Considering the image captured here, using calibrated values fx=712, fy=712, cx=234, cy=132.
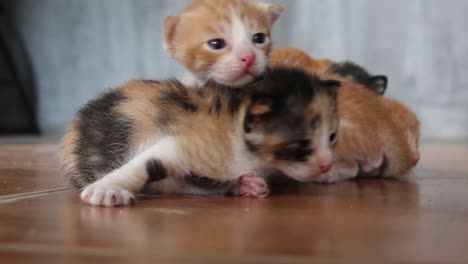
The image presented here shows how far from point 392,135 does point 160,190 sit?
87 cm

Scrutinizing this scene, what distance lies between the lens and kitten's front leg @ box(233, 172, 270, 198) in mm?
1511

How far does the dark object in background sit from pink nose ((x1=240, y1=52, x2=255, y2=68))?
380cm

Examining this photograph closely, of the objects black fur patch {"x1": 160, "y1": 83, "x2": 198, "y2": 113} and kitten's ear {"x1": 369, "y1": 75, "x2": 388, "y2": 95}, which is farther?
kitten's ear {"x1": 369, "y1": 75, "x2": 388, "y2": 95}

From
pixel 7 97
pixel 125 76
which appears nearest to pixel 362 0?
pixel 125 76

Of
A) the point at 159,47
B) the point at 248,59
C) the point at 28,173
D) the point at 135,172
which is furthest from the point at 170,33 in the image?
the point at 159,47

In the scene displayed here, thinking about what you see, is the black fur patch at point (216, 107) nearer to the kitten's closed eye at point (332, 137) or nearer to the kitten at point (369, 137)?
the kitten's closed eye at point (332, 137)

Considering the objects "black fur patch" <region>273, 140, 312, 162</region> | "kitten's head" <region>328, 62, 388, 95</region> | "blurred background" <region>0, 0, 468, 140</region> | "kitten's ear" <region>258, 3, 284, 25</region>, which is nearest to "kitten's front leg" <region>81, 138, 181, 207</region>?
"black fur patch" <region>273, 140, 312, 162</region>

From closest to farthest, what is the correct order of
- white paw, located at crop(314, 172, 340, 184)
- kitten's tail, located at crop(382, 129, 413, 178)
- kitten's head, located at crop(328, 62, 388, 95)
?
white paw, located at crop(314, 172, 340, 184) < kitten's tail, located at crop(382, 129, 413, 178) < kitten's head, located at crop(328, 62, 388, 95)

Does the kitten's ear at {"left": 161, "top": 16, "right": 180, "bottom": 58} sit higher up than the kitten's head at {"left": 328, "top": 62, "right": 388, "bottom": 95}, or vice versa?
the kitten's ear at {"left": 161, "top": 16, "right": 180, "bottom": 58}

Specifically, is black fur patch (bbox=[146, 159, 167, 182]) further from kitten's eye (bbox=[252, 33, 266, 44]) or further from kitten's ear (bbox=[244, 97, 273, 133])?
kitten's eye (bbox=[252, 33, 266, 44])

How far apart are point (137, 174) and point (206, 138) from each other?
0.16 m

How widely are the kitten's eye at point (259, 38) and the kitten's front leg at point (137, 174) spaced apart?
0.57 metres

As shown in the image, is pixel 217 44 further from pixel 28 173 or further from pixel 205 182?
pixel 28 173

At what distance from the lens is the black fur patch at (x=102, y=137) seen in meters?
1.55
